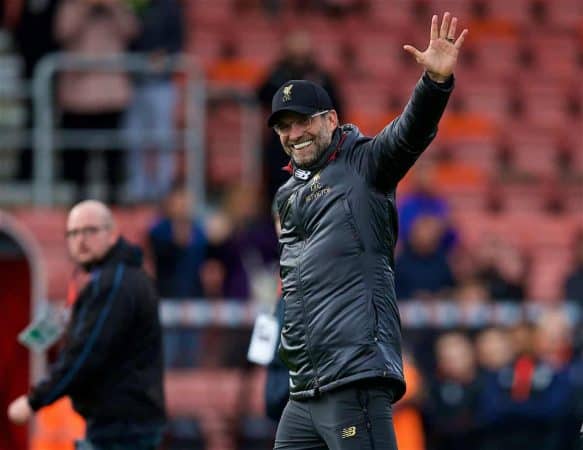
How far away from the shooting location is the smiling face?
21.5 ft

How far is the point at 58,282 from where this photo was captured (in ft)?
40.1

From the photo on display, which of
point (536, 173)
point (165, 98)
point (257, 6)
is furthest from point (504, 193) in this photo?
point (165, 98)

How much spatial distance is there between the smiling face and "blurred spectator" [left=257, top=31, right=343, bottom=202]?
675 cm

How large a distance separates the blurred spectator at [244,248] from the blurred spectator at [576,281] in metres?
2.70

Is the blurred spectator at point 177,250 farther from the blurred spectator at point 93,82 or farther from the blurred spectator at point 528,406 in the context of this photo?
the blurred spectator at point 528,406

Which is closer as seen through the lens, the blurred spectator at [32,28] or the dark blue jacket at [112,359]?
the dark blue jacket at [112,359]

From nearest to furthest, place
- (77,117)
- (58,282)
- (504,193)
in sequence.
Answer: (58,282) < (77,117) < (504,193)

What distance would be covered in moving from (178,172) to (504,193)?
14.7 ft

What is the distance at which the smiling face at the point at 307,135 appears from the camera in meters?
6.54

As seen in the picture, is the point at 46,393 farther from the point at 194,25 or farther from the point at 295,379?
the point at 194,25

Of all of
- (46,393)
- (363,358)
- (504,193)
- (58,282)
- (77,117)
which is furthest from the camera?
(504,193)

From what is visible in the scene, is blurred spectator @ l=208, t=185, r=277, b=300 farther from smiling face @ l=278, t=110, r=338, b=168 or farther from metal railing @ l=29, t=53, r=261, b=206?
smiling face @ l=278, t=110, r=338, b=168

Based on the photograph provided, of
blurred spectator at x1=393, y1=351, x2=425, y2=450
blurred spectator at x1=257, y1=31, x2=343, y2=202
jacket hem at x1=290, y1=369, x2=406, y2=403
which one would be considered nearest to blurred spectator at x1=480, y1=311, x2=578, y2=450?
blurred spectator at x1=393, y1=351, x2=425, y2=450

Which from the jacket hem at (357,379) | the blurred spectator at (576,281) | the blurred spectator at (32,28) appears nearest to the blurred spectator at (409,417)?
the blurred spectator at (576,281)
